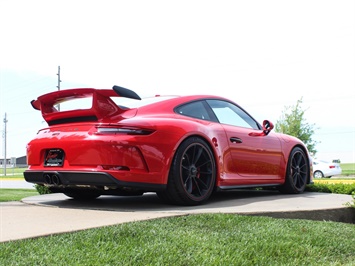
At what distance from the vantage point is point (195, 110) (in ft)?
18.0

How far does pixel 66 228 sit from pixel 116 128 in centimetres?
131

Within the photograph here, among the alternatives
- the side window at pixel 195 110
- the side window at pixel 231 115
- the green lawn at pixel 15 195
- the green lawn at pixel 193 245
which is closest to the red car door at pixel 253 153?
the side window at pixel 231 115

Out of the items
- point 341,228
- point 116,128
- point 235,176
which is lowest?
point 341,228

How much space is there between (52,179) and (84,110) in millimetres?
Answer: 840

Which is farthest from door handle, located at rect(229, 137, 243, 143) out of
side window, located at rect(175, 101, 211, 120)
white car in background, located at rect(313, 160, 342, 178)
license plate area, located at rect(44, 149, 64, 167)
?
white car in background, located at rect(313, 160, 342, 178)

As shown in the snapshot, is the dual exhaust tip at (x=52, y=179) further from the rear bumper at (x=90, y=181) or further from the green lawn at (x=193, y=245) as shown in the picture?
the green lawn at (x=193, y=245)

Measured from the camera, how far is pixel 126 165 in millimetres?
4539

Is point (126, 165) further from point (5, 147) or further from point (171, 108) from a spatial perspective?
point (5, 147)

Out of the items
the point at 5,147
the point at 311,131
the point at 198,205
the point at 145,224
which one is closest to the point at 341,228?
the point at 198,205

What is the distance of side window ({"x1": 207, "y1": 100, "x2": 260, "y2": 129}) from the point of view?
19.1 feet

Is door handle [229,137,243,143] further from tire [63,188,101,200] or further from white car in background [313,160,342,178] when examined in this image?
white car in background [313,160,342,178]

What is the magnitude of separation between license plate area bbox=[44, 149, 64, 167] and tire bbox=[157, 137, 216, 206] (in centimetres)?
115

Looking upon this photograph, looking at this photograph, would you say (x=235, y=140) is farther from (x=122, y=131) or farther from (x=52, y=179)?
(x=52, y=179)

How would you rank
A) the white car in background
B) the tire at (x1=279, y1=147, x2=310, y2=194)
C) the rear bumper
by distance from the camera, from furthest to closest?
the white car in background
the tire at (x1=279, y1=147, x2=310, y2=194)
the rear bumper
